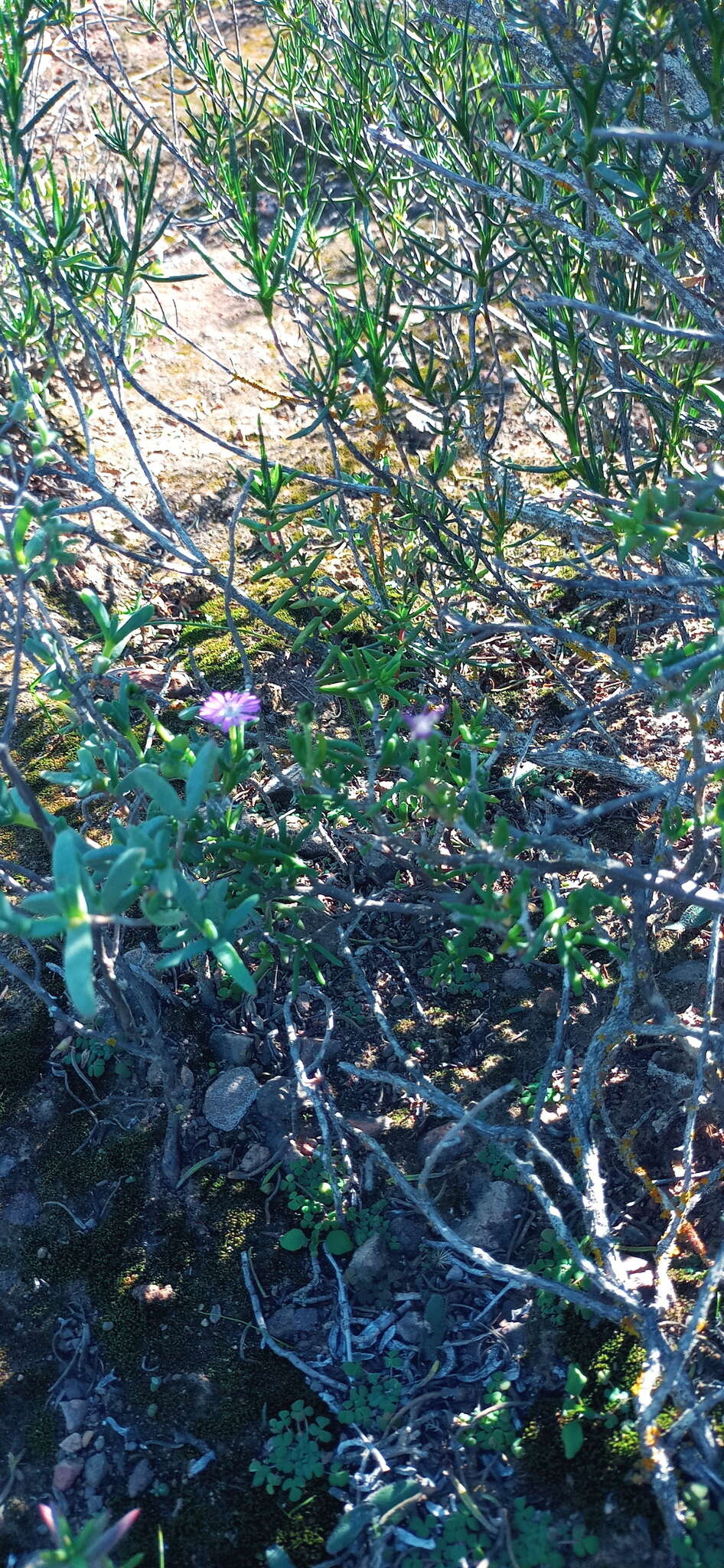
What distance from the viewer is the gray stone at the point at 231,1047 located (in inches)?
89.0

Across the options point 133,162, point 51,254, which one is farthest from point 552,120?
point 51,254

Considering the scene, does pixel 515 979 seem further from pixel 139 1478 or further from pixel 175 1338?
pixel 139 1478

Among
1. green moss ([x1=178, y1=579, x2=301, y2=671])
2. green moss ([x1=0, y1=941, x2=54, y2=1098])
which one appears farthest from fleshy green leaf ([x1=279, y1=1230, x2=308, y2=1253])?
green moss ([x1=178, y1=579, x2=301, y2=671])

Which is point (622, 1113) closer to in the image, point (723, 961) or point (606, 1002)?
point (606, 1002)

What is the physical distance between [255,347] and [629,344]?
2231 millimetres

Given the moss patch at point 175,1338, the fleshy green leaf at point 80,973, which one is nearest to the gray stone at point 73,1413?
the moss patch at point 175,1338

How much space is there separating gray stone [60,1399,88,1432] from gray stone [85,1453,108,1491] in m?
0.06

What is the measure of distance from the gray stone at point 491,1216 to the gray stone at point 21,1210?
827 millimetres

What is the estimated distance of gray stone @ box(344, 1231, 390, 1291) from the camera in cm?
196

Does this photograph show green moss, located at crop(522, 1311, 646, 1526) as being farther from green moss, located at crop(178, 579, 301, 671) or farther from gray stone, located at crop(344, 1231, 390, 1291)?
green moss, located at crop(178, 579, 301, 671)

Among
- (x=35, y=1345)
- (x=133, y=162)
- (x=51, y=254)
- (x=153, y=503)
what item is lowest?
(x=35, y=1345)

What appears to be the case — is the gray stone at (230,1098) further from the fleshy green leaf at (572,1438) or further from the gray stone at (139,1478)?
the fleshy green leaf at (572,1438)

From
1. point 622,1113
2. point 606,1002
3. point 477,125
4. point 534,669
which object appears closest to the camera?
point 622,1113

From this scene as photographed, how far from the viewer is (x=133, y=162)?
7.72ft
